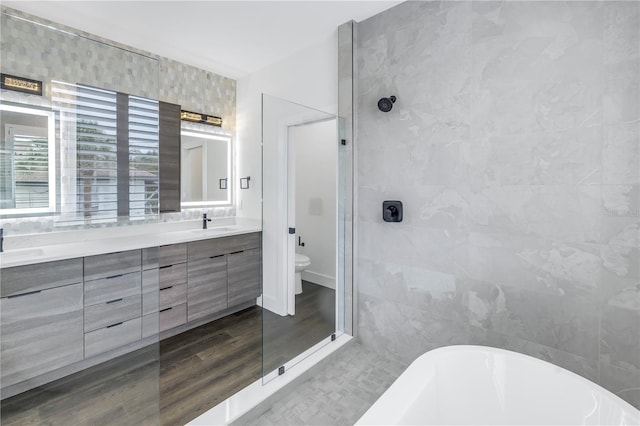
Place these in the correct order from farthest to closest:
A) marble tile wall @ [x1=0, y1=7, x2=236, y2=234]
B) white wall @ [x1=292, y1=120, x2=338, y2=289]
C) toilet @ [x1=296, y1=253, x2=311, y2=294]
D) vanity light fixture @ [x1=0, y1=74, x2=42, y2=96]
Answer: toilet @ [x1=296, y1=253, x2=311, y2=294]
white wall @ [x1=292, y1=120, x2=338, y2=289]
marble tile wall @ [x1=0, y1=7, x2=236, y2=234]
vanity light fixture @ [x1=0, y1=74, x2=42, y2=96]

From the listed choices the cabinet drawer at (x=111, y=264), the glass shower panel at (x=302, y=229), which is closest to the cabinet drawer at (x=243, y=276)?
the glass shower panel at (x=302, y=229)

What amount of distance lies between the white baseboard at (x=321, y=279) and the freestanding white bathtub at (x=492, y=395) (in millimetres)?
1264

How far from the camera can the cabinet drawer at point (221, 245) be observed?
2.89 m

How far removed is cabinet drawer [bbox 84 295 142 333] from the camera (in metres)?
1.68

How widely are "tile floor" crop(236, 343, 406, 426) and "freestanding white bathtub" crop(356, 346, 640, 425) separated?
26.8 inches

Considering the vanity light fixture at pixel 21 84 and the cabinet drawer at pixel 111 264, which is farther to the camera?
the cabinet drawer at pixel 111 264

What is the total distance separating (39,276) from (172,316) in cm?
136

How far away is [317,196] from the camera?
256 cm

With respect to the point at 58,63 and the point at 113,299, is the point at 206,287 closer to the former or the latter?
the point at 113,299

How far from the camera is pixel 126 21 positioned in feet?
8.41

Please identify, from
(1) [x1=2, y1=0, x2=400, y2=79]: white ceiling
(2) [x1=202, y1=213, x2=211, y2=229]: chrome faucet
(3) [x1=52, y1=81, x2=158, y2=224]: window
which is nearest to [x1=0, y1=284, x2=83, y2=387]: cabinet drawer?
(3) [x1=52, y1=81, x2=158, y2=224]: window

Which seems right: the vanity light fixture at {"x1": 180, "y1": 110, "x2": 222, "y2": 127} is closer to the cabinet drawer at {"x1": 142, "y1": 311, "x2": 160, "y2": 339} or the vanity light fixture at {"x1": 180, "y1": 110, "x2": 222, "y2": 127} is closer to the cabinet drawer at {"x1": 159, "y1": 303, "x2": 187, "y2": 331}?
the cabinet drawer at {"x1": 159, "y1": 303, "x2": 187, "y2": 331}

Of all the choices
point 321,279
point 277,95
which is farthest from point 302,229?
point 277,95

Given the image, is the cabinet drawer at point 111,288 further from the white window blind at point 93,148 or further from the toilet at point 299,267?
the toilet at point 299,267
